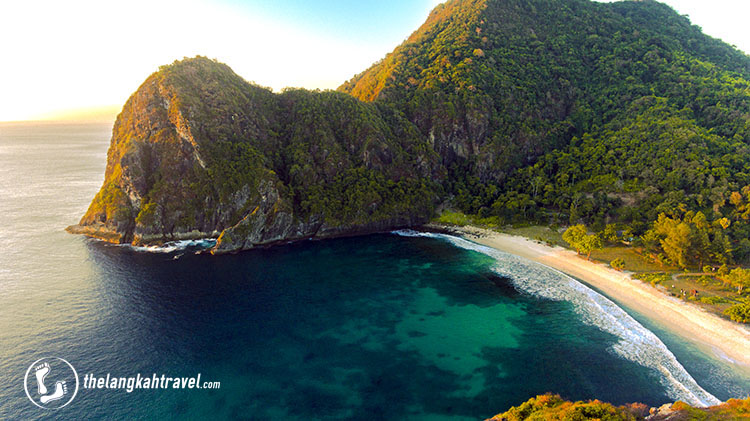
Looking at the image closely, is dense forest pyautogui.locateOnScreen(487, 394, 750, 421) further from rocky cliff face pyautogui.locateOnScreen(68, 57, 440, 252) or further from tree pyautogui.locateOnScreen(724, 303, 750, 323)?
rocky cliff face pyautogui.locateOnScreen(68, 57, 440, 252)

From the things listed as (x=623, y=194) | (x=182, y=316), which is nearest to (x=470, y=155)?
(x=623, y=194)

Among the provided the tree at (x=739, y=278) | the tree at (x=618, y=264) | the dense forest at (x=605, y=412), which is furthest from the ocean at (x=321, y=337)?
the tree at (x=739, y=278)

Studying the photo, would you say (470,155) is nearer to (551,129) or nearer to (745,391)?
(551,129)

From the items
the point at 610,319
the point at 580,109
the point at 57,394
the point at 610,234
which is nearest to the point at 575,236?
the point at 610,234

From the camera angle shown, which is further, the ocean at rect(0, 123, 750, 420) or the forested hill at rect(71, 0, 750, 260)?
the forested hill at rect(71, 0, 750, 260)

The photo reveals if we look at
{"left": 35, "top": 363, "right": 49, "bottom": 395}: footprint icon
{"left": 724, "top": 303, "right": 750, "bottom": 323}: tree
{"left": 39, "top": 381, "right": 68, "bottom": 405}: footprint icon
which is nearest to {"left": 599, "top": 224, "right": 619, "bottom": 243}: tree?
{"left": 724, "top": 303, "right": 750, "bottom": 323}: tree

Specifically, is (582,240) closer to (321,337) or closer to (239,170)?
(321,337)

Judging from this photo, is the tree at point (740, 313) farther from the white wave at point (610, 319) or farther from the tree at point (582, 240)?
the tree at point (582, 240)
